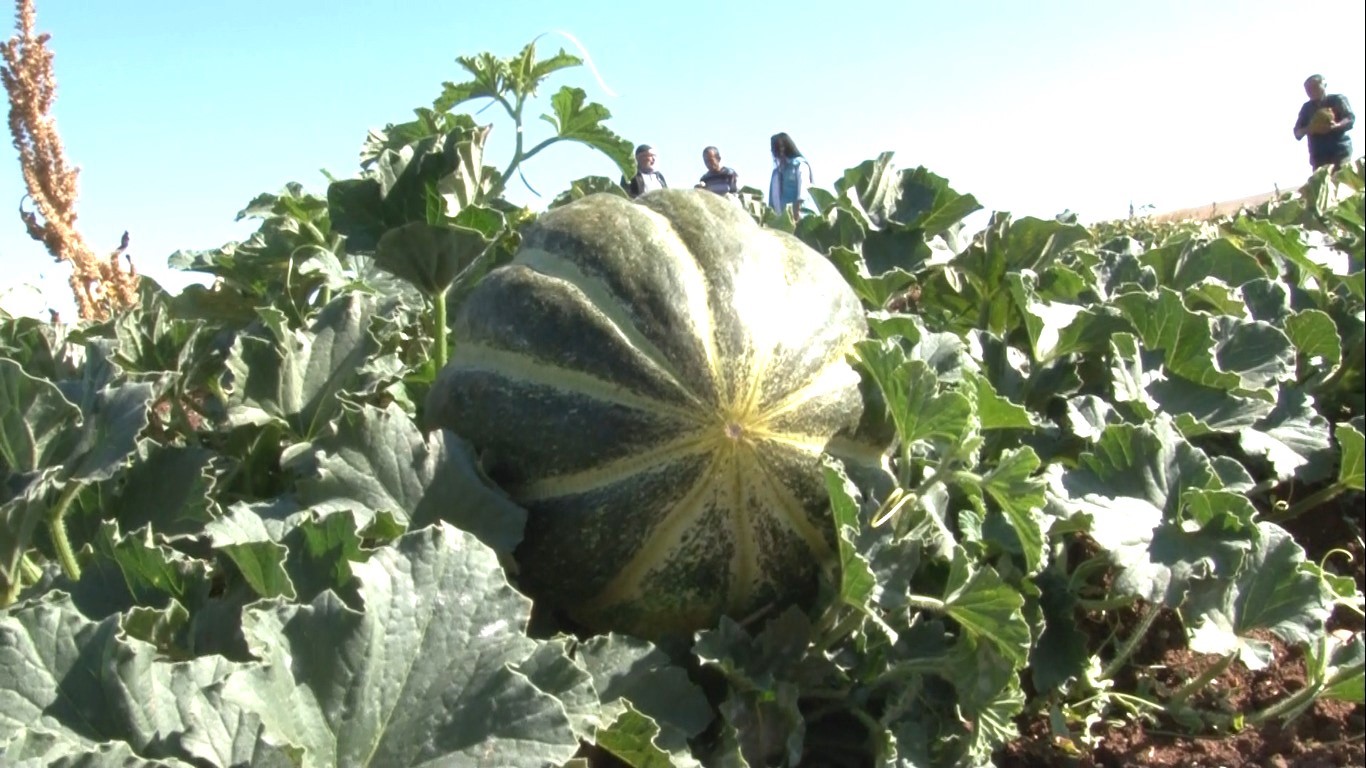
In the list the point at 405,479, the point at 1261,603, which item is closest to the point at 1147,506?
the point at 1261,603

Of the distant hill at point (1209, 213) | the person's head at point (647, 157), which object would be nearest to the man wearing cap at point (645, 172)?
the person's head at point (647, 157)

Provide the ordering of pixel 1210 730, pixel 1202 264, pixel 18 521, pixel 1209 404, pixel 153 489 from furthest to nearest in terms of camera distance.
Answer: pixel 1202 264, pixel 1209 404, pixel 1210 730, pixel 153 489, pixel 18 521

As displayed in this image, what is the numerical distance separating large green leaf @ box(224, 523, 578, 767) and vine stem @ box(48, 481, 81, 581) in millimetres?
616

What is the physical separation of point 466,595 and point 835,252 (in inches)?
59.4

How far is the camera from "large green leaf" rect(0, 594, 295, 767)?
132 cm

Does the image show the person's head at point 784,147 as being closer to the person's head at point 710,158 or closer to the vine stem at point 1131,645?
the person's head at point 710,158

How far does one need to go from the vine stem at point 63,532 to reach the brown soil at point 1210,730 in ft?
5.22

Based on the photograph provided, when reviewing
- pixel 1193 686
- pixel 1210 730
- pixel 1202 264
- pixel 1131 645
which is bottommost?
pixel 1210 730

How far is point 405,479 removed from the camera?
1.87 metres

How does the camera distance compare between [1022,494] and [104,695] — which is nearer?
[104,695]

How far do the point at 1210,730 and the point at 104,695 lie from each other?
199 cm

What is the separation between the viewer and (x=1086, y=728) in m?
2.24

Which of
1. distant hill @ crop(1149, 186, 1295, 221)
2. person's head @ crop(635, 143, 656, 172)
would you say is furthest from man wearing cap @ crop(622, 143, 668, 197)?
distant hill @ crop(1149, 186, 1295, 221)

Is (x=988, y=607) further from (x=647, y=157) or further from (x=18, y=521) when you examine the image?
(x=647, y=157)
